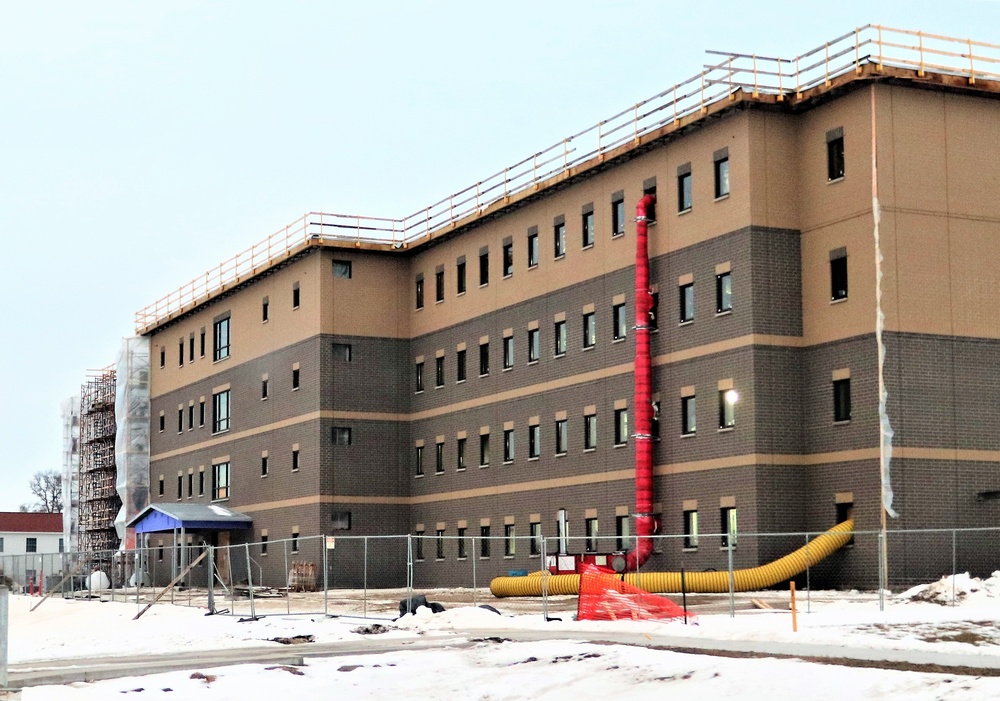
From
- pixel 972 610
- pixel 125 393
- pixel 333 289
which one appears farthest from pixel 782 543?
pixel 125 393

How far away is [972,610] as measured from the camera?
34.2 meters

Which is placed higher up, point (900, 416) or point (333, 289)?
point (333, 289)

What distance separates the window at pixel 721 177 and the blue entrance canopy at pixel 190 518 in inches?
1292

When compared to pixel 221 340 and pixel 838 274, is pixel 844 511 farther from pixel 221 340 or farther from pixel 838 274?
pixel 221 340

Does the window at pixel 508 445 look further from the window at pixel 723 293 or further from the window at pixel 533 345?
the window at pixel 723 293

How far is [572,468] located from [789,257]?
41.9ft

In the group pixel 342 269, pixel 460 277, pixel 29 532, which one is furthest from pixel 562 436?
pixel 29 532

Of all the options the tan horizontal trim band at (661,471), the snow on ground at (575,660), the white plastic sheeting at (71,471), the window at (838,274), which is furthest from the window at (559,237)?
the white plastic sheeting at (71,471)

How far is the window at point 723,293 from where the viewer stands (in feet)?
160

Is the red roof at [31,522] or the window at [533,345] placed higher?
the window at [533,345]

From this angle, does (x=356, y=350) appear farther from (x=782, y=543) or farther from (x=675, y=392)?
(x=782, y=543)

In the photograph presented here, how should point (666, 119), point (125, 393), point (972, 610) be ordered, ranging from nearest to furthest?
point (972, 610)
point (666, 119)
point (125, 393)

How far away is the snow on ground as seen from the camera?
21.4m

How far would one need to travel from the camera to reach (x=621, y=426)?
53875 mm
